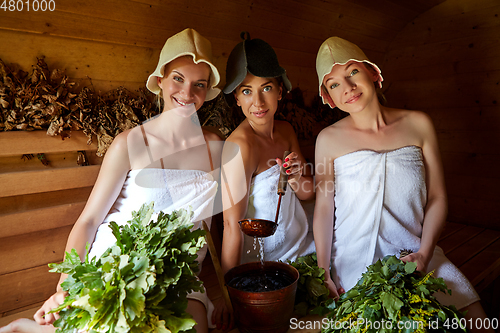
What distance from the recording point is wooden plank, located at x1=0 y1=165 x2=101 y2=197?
1.89 m

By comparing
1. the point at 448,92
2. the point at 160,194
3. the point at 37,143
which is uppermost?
the point at 448,92

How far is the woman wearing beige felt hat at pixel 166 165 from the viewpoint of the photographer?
180 centimetres

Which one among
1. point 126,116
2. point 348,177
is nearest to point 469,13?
point 348,177

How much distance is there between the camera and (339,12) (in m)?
3.14

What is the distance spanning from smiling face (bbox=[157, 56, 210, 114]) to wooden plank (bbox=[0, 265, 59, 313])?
1.28 m

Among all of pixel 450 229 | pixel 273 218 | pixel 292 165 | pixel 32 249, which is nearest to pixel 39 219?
pixel 32 249

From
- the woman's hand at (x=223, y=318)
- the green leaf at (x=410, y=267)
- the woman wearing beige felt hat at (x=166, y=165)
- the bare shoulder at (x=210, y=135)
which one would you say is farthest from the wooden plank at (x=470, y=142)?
the woman's hand at (x=223, y=318)

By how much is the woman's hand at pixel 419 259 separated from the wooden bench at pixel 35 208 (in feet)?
3.84

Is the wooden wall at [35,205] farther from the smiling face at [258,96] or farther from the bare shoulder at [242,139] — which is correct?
the smiling face at [258,96]

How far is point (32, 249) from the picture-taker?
2.04 m

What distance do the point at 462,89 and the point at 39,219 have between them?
12.7 feet

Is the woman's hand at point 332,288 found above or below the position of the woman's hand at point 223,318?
above

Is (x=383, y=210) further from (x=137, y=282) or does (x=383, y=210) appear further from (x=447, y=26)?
(x=447, y=26)

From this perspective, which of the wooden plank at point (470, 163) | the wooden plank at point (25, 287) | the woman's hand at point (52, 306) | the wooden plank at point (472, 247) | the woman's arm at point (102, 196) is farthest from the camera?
the wooden plank at point (470, 163)
